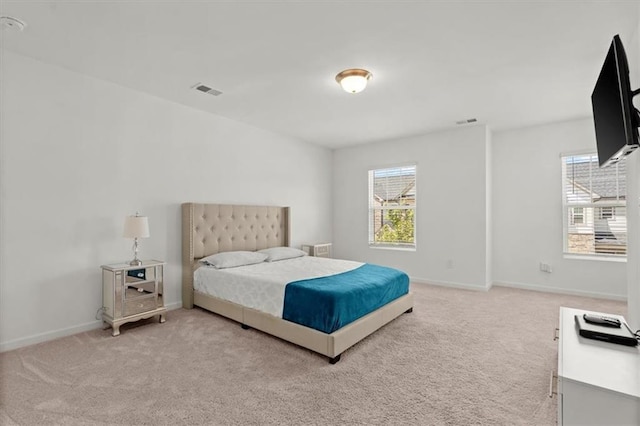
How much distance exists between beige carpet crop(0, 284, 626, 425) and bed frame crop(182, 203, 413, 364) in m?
0.12

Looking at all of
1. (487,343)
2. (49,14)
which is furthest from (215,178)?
(487,343)

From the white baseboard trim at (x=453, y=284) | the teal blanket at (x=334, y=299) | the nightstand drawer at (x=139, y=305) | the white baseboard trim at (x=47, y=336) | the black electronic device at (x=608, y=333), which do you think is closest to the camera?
the black electronic device at (x=608, y=333)

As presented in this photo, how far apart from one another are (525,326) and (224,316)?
327cm

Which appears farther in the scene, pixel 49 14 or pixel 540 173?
pixel 540 173

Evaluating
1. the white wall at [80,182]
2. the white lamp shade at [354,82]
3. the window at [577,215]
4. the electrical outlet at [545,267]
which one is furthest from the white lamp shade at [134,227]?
the window at [577,215]

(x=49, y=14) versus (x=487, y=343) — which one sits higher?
(x=49, y=14)

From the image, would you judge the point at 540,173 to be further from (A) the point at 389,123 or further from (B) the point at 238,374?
(B) the point at 238,374

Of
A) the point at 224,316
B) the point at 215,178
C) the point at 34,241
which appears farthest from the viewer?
the point at 215,178

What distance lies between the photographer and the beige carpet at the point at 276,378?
1.81 meters

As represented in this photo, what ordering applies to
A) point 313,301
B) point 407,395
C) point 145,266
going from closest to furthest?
point 407,395 < point 313,301 < point 145,266

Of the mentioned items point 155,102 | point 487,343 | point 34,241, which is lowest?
point 487,343

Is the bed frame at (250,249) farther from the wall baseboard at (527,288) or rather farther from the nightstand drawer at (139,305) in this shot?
the wall baseboard at (527,288)

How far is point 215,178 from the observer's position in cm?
428

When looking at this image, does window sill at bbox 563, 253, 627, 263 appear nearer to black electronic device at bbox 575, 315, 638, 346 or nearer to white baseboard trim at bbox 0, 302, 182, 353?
black electronic device at bbox 575, 315, 638, 346
